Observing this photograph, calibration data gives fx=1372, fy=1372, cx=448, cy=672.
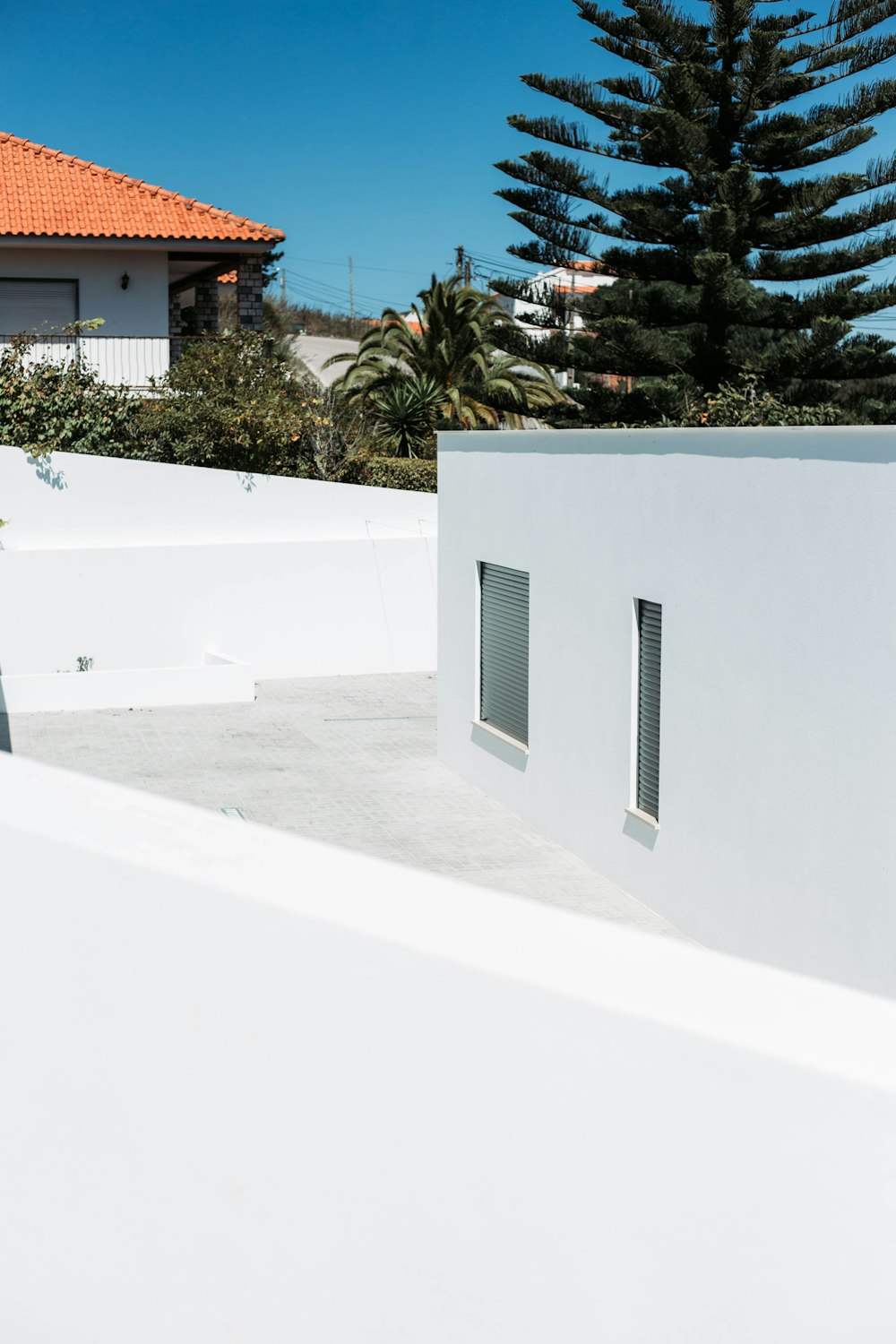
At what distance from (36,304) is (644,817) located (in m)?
20.2

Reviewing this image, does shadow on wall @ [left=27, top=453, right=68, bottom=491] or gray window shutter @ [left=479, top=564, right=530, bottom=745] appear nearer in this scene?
gray window shutter @ [left=479, top=564, right=530, bottom=745]

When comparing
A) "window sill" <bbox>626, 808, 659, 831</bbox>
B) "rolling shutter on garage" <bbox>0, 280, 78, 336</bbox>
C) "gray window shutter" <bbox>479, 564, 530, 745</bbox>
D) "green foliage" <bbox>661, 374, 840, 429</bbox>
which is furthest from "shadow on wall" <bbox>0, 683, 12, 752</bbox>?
"rolling shutter on garage" <bbox>0, 280, 78, 336</bbox>

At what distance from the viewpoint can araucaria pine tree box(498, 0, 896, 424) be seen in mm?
20703

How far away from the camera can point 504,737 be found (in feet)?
39.8

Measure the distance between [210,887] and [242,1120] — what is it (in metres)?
0.44

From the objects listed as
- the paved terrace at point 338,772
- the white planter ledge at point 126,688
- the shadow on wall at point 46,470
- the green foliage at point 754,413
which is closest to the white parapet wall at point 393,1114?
the paved terrace at point 338,772

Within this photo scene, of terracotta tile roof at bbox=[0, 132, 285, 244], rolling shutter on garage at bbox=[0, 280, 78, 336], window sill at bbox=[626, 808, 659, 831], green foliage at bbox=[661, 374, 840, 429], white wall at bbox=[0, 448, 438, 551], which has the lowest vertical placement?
window sill at bbox=[626, 808, 659, 831]

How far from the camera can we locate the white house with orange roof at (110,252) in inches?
974

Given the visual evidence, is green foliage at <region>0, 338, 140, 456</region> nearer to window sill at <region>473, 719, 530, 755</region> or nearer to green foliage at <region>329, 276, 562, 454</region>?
green foliage at <region>329, 276, 562, 454</region>

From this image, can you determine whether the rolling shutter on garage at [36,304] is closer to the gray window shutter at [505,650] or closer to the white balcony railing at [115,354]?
the white balcony railing at [115,354]

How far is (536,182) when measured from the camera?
21.9m

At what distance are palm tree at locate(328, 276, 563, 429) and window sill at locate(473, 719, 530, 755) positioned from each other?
1783 centimetres

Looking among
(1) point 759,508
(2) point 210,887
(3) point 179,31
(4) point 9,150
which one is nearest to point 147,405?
(4) point 9,150

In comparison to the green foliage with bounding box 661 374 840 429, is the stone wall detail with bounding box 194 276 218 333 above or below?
above
